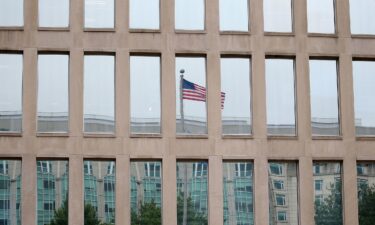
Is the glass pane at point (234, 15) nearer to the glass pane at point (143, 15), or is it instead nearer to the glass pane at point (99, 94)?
the glass pane at point (143, 15)

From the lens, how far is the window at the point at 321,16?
40.3 meters

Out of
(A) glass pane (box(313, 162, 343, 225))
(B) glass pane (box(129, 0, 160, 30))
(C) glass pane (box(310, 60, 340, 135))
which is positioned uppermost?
(B) glass pane (box(129, 0, 160, 30))

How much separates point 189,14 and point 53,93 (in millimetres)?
6089

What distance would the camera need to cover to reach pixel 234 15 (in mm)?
39938

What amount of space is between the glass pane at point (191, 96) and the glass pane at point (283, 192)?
10.5ft

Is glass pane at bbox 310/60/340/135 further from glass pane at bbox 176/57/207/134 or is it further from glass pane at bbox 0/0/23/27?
glass pane at bbox 0/0/23/27

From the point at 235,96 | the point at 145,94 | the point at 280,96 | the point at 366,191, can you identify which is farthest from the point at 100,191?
the point at 366,191

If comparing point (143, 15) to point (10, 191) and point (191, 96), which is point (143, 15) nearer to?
point (191, 96)

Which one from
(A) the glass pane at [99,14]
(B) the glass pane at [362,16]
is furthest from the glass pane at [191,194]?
(B) the glass pane at [362,16]

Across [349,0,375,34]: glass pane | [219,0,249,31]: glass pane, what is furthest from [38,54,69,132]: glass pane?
[349,0,375,34]: glass pane

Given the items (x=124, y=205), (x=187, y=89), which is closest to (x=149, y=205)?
(x=124, y=205)

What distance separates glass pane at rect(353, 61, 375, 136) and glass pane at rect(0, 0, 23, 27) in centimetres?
1320

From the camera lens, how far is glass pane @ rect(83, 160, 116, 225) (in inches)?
1496

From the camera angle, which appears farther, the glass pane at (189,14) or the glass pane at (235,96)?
the glass pane at (189,14)
